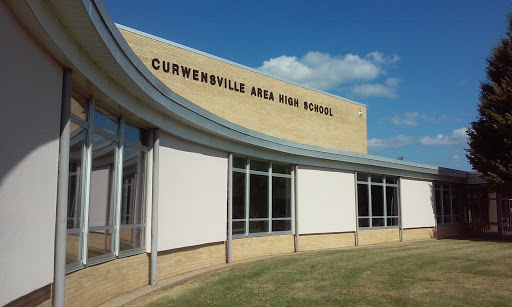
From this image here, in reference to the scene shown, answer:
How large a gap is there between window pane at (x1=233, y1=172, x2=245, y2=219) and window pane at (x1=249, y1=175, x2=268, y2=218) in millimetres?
486

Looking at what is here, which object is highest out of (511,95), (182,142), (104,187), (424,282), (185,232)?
(511,95)

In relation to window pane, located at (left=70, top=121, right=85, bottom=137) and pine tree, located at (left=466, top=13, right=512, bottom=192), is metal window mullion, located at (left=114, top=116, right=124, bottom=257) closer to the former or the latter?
window pane, located at (left=70, top=121, right=85, bottom=137)

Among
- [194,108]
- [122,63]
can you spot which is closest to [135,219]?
[194,108]

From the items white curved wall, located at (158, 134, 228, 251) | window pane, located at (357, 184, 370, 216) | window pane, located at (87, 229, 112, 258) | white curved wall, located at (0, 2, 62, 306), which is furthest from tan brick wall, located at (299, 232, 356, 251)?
white curved wall, located at (0, 2, 62, 306)

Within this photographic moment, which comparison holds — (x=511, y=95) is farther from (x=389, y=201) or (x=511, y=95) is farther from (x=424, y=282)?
(x=424, y=282)

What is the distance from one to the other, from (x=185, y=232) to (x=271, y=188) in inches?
200

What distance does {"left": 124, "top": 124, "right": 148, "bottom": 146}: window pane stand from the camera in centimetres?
913

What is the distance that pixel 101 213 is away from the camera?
7934 millimetres

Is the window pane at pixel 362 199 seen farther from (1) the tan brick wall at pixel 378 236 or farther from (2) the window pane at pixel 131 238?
(2) the window pane at pixel 131 238

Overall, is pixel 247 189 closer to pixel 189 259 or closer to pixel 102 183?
pixel 189 259

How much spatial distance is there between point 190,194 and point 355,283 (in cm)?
433

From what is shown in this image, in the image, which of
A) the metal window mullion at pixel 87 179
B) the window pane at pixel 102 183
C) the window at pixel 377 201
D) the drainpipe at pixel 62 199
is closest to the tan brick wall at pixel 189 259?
the window pane at pixel 102 183

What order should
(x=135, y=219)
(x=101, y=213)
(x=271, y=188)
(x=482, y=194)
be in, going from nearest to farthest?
1. (x=101, y=213)
2. (x=135, y=219)
3. (x=271, y=188)
4. (x=482, y=194)

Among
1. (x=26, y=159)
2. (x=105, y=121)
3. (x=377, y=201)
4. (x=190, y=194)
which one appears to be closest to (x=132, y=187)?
(x=105, y=121)
